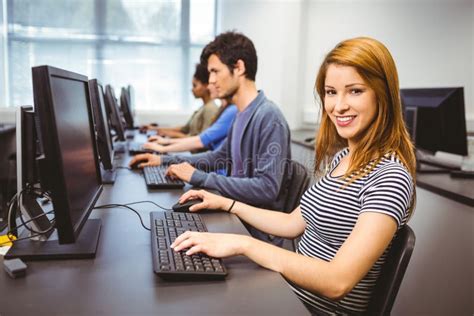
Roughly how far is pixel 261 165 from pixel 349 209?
0.72 metres

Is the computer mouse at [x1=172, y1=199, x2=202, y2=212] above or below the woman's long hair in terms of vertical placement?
below

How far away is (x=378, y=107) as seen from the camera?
41.2 inches

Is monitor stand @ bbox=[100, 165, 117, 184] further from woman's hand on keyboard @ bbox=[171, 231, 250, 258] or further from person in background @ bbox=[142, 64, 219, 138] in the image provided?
person in background @ bbox=[142, 64, 219, 138]

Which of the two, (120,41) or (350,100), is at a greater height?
(120,41)

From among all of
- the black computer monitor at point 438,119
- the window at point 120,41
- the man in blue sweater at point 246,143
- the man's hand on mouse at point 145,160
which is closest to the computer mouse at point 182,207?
the man in blue sweater at point 246,143

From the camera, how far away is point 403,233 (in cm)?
96

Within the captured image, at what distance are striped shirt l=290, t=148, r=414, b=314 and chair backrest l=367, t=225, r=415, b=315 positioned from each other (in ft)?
0.08

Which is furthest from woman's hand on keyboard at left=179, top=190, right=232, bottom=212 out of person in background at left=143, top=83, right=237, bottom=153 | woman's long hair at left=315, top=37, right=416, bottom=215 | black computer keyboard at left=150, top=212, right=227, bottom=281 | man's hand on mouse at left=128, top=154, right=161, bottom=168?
person in background at left=143, top=83, right=237, bottom=153

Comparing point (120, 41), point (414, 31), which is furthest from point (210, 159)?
point (414, 31)

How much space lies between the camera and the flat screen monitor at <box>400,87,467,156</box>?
2227 millimetres

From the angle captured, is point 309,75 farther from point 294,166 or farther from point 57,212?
point 57,212

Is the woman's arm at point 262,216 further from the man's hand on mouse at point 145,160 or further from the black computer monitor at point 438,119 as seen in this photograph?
the black computer monitor at point 438,119

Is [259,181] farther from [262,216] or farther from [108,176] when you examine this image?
[108,176]

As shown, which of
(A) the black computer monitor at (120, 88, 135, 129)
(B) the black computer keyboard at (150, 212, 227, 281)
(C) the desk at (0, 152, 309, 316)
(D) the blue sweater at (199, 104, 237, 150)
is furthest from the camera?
(A) the black computer monitor at (120, 88, 135, 129)
